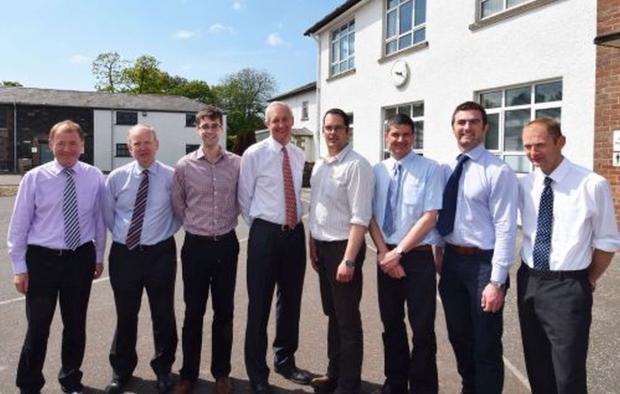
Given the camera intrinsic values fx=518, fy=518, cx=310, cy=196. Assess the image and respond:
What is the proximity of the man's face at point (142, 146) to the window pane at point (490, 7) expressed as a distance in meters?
10.0

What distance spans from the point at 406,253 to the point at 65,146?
2.50m

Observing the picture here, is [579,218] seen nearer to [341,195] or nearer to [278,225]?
[341,195]

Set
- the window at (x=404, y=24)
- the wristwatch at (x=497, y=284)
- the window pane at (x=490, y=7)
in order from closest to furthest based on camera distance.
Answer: the wristwatch at (x=497, y=284), the window pane at (x=490, y=7), the window at (x=404, y=24)

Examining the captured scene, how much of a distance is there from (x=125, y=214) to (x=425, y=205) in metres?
2.17

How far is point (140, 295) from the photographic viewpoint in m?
3.86

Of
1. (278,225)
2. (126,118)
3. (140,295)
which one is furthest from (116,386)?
(126,118)

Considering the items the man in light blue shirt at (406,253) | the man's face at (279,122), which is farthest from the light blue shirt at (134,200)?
the man in light blue shirt at (406,253)

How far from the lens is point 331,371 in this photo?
3.91 metres

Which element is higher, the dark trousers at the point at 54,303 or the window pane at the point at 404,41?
the window pane at the point at 404,41

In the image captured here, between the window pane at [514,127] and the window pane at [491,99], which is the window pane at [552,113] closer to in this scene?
the window pane at [514,127]

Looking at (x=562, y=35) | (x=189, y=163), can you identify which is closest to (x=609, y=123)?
(x=562, y=35)

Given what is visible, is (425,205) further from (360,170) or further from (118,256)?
(118,256)

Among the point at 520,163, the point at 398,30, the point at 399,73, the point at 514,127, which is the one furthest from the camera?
the point at 398,30

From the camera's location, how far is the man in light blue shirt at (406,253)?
346cm
